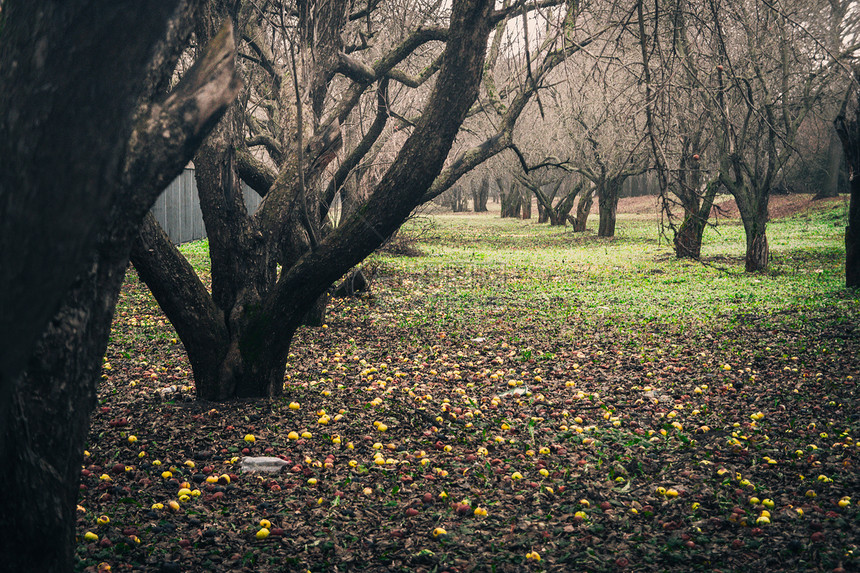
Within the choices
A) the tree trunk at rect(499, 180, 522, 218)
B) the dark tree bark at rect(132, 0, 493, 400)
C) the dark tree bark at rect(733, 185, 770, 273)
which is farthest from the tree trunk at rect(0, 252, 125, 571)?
the tree trunk at rect(499, 180, 522, 218)

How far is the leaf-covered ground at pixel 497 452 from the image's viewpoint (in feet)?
11.2

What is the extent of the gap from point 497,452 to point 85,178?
3.64 meters

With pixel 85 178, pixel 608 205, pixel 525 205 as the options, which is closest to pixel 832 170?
pixel 608 205

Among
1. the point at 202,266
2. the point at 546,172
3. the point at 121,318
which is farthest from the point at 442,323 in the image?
the point at 546,172

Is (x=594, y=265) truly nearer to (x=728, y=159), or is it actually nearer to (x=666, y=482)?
(x=728, y=159)

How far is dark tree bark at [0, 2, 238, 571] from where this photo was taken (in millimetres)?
1941

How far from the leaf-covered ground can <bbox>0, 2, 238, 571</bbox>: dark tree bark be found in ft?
3.51

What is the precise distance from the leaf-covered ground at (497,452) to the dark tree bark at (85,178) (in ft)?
3.51

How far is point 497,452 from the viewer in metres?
4.85

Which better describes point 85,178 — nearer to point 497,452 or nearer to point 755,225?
point 497,452

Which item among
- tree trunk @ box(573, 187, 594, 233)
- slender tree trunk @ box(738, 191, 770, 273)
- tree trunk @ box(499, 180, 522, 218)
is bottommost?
slender tree trunk @ box(738, 191, 770, 273)

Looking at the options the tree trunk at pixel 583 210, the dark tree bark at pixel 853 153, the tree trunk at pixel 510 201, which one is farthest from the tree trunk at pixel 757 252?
the tree trunk at pixel 510 201

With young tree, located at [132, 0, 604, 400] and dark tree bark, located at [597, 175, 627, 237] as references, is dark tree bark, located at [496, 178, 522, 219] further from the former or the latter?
young tree, located at [132, 0, 604, 400]

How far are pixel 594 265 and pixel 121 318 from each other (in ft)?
36.9
